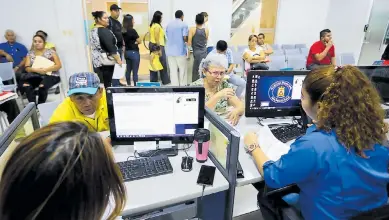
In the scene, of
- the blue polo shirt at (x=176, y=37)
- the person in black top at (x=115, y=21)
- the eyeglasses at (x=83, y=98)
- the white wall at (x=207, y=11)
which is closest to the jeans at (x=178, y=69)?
the blue polo shirt at (x=176, y=37)

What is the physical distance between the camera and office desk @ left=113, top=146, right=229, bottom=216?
110cm

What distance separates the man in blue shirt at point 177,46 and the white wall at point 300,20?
279 cm

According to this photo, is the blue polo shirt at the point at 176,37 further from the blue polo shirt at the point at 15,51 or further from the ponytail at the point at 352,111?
the ponytail at the point at 352,111

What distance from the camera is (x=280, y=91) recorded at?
1736 mm

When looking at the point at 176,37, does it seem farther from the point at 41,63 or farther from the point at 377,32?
the point at 377,32

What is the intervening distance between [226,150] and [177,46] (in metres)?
3.69

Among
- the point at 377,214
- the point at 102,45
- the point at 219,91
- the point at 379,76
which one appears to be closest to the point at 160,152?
the point at 219,91

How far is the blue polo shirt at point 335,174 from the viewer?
0.98 metres

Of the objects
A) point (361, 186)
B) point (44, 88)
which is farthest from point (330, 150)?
point (44, 88)

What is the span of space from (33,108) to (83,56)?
3.40 m

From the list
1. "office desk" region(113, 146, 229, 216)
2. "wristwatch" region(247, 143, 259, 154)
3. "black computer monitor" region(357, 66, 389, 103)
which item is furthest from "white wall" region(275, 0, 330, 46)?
"office desk" region(113, 146, 229, 216)

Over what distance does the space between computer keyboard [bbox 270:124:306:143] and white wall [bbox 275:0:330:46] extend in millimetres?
5127

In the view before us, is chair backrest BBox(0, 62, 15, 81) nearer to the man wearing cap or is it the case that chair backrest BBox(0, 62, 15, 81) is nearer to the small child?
the small child

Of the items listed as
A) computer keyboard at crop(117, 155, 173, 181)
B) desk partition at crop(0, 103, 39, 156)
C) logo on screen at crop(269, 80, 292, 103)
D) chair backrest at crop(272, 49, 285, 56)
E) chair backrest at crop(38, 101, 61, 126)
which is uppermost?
chair backrest at crop(272, 49, 285, 56)
